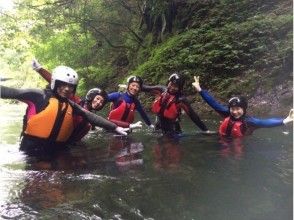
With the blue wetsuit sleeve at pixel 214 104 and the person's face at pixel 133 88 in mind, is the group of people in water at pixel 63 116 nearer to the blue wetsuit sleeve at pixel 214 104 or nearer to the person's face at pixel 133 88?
the blue wetsuit sleeve at pixel 214 104

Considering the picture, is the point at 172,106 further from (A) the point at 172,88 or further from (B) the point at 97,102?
(B) the point at 97,102

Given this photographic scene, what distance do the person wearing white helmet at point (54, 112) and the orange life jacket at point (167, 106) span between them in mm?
2704

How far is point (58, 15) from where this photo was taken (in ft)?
50.2

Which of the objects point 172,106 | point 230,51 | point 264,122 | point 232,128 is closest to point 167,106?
point 172,106

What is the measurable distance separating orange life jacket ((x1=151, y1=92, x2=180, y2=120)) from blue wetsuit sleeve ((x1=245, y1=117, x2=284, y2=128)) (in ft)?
5.99

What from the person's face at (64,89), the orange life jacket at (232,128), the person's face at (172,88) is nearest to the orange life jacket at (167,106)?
the person's face at (172,88)

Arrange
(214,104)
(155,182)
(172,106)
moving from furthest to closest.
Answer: (172,106), (214,104), (155,182)

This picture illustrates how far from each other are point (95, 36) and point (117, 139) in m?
10.3

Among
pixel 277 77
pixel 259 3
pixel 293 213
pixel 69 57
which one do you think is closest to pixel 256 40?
pixel 277 77

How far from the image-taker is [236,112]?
7.44 metres

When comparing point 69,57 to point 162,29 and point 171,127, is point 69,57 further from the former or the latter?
point 171,127

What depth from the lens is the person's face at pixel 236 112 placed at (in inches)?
291

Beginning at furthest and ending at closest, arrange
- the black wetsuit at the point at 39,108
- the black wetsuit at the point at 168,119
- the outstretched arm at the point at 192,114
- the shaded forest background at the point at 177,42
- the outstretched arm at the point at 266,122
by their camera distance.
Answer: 1. the shaded forest background at the point at 177,42
2. the black wetsuit at the point at 168,119
3. the outstretched arm at the point at 192,114
4. the outstretched arm at the point at 266,122
5. the black wetsuit at the point at 39,108

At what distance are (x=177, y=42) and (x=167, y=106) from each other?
5595mm
